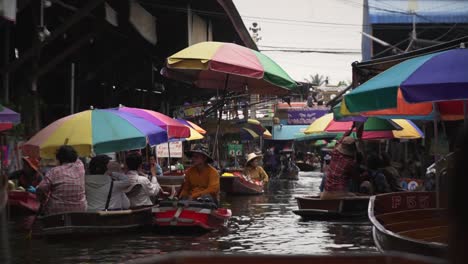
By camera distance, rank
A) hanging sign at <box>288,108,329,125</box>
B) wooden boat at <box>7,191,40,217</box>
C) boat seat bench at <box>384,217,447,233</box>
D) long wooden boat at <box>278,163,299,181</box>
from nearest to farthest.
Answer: boat seat bench at <box>384,217,447,233</box>, wooden boat at <box>7,191,40,217</box>, long wooden boat at <box>278,163,299,181</box>, hanging sign at <box>288,108,329,125</box>

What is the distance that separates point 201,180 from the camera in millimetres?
11023

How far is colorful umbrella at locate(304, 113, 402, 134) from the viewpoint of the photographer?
14922 millimetres

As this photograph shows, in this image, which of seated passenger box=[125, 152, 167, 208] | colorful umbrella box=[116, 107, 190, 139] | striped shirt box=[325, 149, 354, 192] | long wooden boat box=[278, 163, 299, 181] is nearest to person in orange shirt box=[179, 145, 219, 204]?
seated passenger box=[125, 152, 167, 208]

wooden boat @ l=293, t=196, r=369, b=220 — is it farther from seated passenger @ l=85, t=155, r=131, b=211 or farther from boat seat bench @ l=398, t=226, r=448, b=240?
boat seat bench @ l=398, t=226, r=448, b=240

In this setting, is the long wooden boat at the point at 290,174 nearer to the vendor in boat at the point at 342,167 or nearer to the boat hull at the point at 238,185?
the boat hull at the point at 238,185

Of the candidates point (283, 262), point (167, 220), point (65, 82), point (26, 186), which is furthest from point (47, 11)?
point (283, 262)

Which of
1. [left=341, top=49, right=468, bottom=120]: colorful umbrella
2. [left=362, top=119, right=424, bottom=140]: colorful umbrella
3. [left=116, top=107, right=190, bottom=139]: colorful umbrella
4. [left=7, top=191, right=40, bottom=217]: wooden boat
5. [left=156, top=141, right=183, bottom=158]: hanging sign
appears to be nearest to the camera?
[left=341, top=49, right=468, bottom=120]: colorful umbrella

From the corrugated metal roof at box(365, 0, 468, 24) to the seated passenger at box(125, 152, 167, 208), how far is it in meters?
21.9

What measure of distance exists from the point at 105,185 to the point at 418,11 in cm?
2356

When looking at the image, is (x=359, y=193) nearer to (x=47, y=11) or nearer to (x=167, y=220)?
(x=167, y=220)

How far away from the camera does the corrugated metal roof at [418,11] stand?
1189 inches

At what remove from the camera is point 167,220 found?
10.4 metres

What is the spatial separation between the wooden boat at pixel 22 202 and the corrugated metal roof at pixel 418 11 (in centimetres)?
2124

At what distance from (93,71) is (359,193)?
9647 mm
